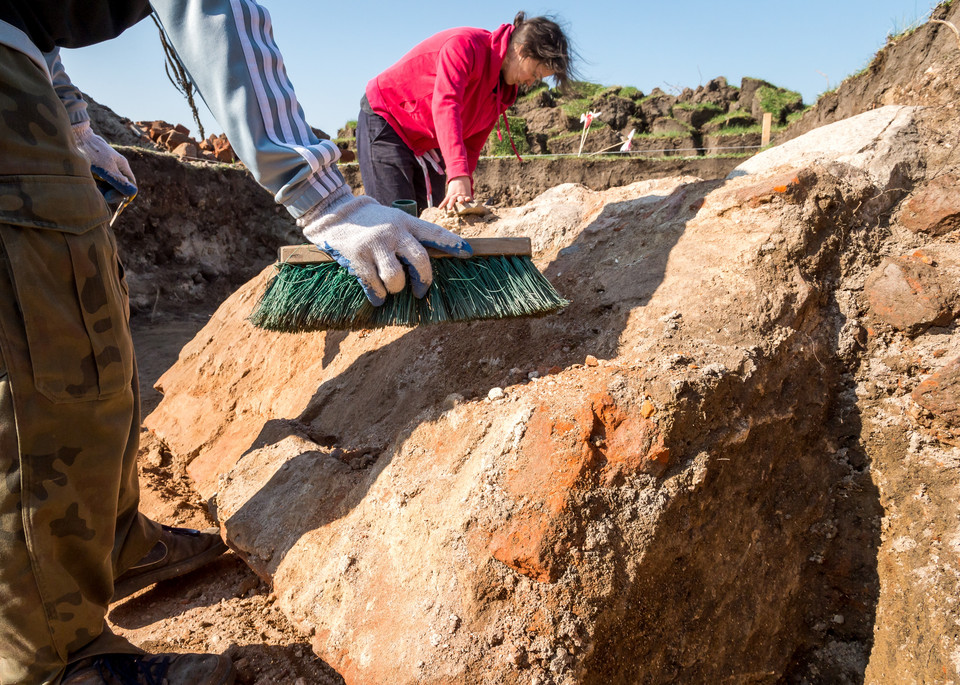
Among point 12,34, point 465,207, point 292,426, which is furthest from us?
point 465,207

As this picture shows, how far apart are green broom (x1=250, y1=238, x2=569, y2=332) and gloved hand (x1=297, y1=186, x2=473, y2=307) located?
87mm

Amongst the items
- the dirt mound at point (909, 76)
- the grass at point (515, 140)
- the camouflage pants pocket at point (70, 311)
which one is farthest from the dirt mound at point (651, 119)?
the camouflage pants pocket at point (70, 311)

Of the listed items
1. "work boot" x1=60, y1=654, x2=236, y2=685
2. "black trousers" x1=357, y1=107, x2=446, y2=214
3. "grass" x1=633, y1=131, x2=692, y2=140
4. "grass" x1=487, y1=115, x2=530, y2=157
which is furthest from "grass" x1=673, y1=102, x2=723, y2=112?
"work boot" x1=60, y1=654, x2=236, y2=685

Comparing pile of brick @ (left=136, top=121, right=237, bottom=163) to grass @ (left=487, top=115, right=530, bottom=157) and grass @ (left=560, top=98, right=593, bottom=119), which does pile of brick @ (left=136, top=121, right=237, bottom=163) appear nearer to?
grass @ (left=487, top=115, right=530, bottom=157)

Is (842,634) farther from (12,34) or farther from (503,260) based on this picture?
(12,34)

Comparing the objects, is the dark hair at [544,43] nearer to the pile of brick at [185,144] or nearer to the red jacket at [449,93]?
the red jacket at [449,93]

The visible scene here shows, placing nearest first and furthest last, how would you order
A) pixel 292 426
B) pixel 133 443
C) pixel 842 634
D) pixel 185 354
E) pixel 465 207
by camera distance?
pixel 133 443 < pixel 842 634 < pixel 292 426 < pixel 465 207 < pixel 185 354

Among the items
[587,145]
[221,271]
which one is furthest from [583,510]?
[587,145]

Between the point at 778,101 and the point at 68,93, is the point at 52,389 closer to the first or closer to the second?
the point at 68,93

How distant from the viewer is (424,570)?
1.37 metres

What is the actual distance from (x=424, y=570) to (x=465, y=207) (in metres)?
1.68

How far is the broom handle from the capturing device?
6.01 ft

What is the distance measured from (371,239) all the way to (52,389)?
79 centimetres

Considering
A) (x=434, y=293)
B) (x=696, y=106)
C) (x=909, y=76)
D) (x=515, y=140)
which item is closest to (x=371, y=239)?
(x=434, y=293)
